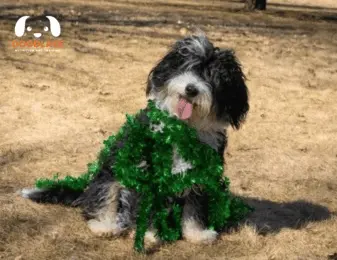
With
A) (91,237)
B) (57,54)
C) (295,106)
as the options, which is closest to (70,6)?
(57,54)

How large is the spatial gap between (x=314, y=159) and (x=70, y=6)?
8.76 m

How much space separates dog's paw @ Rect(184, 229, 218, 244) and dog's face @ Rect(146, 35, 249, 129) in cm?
76

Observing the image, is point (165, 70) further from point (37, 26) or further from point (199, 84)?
point (37, 26)

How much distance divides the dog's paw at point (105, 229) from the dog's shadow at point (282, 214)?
105cm

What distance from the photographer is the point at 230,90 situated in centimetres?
393

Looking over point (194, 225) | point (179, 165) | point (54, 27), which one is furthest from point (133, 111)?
point (54, 27)

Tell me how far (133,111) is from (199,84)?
12.0 ft

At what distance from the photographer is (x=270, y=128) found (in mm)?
7148

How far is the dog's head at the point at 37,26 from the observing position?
33.7 feet

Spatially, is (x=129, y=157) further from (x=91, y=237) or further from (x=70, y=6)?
(x=70, y=6)

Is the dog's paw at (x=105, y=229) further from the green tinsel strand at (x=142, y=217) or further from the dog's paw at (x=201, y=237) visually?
the dog's paw at (x=201, y=237)

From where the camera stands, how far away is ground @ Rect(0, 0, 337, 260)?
13.9 ft

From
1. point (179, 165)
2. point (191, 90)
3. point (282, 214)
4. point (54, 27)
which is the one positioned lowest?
point (282, 214)

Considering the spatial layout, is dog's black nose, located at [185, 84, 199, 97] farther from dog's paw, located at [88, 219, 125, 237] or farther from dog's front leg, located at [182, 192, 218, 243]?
dog's paw, located at [88, 219, 125, 237]
